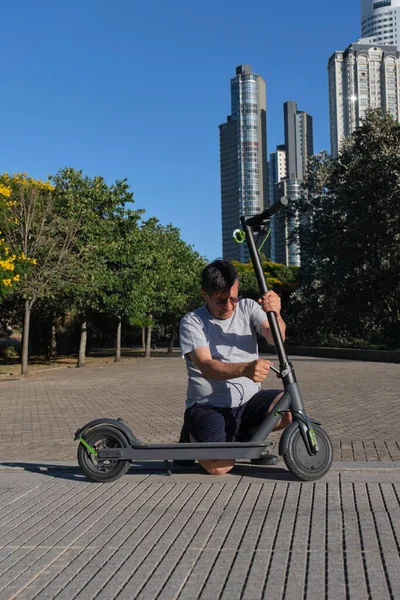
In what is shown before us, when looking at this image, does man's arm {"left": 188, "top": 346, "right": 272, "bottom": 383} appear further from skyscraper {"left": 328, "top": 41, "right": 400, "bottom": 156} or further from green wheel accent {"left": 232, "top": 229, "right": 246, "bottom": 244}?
skyscraper {"left": 328, "top": 41, "right": 400, "bottom": 156}

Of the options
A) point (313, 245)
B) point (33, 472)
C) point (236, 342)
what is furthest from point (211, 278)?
point (313, 245)

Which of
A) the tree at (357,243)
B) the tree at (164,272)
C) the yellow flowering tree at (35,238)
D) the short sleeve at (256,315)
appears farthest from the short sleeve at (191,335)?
the tree at (357,243)

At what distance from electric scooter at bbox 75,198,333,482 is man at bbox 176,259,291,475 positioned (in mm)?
160

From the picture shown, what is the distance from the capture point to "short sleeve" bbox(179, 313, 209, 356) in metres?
5.16

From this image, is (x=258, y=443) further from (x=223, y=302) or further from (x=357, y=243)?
(x=357, y=243)

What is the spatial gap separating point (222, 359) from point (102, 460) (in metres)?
1.09

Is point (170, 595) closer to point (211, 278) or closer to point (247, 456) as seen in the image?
point (247, 456)

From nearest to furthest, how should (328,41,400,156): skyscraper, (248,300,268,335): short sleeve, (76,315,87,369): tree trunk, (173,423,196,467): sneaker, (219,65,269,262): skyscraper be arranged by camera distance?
(248,300,268,335): short sleeve < (173,423,196,467): sneaker < (76,315,87,369): tree trunk < (328,41,400,156): skyscraper < (219,65,269,262): skyscraper

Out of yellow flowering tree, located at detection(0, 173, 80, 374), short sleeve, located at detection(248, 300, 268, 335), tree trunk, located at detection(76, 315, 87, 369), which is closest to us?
short sleeve, located at detection(248, 300, 268, 335)

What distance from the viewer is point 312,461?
500 centimetres

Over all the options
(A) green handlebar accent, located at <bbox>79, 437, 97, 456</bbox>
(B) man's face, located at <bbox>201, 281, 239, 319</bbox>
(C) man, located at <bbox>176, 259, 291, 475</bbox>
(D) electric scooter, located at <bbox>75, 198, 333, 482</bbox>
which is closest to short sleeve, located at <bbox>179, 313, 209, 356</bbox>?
(C) man, located at <bbox>176, 259, 291, 475</bbox>

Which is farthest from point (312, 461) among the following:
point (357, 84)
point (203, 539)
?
point (357, 84)

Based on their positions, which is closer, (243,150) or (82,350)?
(82,350)

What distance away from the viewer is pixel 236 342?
211 inches
